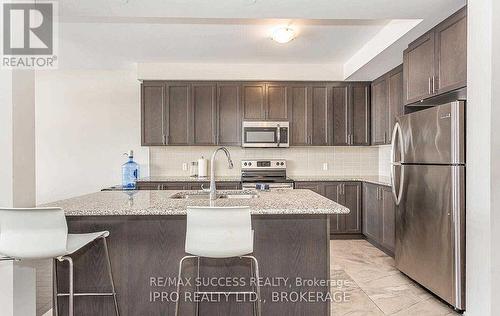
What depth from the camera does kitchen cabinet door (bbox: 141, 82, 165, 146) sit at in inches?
189

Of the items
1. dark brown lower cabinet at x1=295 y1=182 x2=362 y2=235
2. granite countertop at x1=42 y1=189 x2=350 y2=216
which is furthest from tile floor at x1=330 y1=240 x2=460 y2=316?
granite countertop at x1=42 y1=189 x2=350 y2=216

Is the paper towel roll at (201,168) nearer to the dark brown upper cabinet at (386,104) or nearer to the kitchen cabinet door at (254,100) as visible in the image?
the kitchen cabinet door at (254,100)

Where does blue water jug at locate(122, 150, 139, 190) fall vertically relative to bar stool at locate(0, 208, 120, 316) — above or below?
above

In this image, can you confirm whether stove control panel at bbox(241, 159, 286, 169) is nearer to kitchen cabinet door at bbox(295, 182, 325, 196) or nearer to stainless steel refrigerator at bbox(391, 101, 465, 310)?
kitchen cabinet door at bbox(295, 182, 325, 196)

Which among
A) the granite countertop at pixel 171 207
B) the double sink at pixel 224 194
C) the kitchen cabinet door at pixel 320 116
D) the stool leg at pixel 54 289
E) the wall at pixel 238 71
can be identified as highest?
the wall at pixel 238 71

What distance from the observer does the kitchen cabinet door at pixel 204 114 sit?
4844mm

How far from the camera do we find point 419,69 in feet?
10.5

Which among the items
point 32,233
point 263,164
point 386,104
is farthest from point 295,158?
point 32,233

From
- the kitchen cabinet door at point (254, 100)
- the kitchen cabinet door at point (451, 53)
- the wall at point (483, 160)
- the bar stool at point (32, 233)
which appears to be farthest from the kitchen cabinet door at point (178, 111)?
the wall at point (483, 160)

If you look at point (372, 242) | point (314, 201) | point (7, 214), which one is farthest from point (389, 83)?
point (7, 214)

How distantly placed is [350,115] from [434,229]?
2.57 metres

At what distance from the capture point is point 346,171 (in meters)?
5.32

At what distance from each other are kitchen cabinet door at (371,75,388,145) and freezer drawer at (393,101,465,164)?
1.33m

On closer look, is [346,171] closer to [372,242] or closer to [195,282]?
[372,242]
